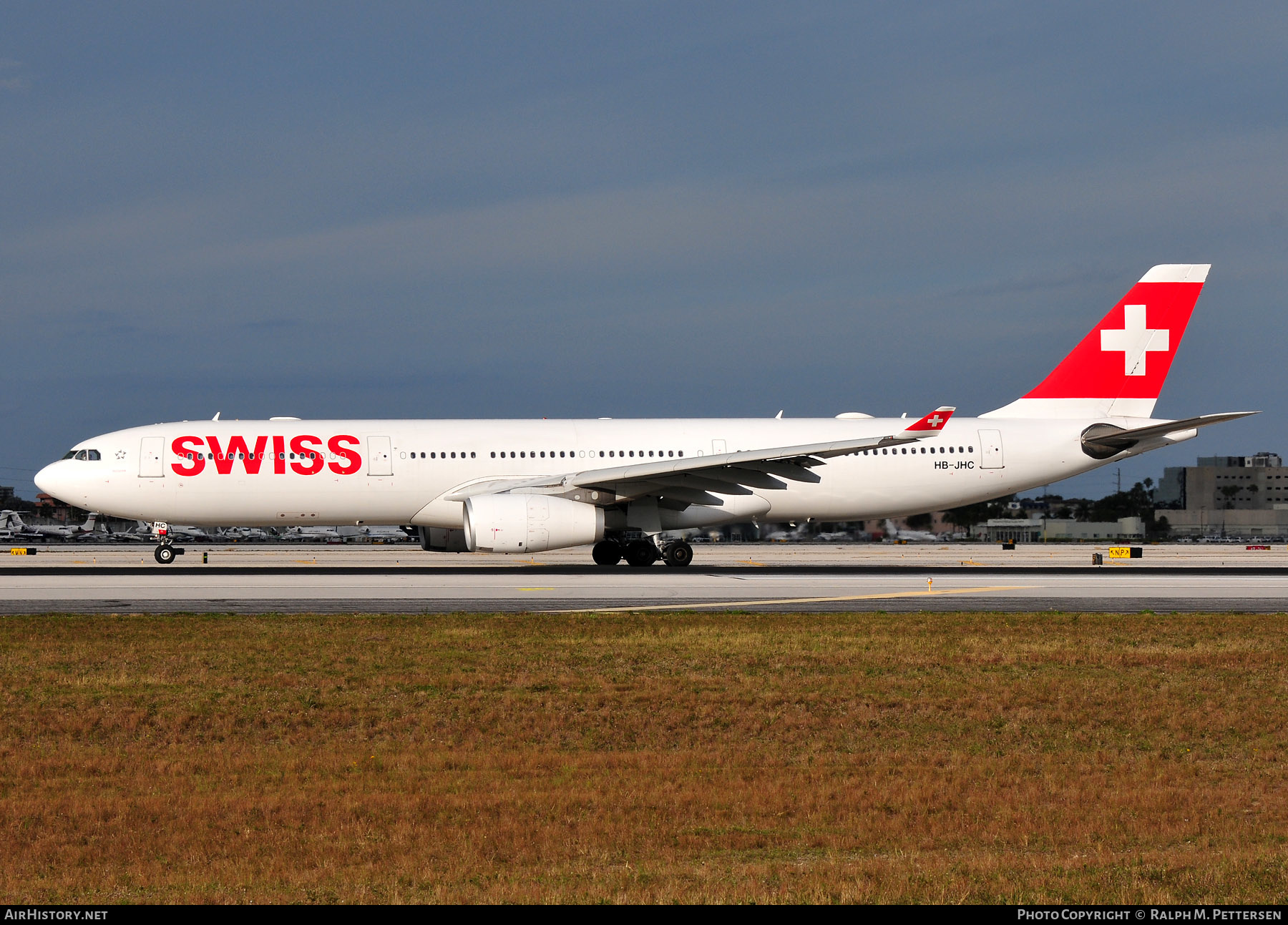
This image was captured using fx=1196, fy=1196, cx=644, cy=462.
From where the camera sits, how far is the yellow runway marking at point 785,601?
19.1 m

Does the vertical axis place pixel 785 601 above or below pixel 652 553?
below

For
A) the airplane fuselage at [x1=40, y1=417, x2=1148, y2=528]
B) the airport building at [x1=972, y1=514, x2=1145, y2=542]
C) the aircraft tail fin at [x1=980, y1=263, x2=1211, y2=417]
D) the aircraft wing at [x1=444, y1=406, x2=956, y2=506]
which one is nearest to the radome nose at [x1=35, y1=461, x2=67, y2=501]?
the airplane fuselage at [x1=40, y1=417, x2=1148, y2=528]

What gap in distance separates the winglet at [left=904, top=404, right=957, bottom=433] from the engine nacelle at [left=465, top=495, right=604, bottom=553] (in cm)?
768

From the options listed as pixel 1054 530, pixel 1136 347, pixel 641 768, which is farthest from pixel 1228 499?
pixel 641 768

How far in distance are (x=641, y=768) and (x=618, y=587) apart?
14885 mm

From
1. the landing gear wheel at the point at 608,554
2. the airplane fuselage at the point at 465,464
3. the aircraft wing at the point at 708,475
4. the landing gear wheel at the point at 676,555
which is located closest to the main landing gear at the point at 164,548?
the airplane fuselage at the point at 465,464

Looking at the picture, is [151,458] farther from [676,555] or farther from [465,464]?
[676,555]

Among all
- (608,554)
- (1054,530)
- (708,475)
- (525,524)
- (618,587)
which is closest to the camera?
(618,587)

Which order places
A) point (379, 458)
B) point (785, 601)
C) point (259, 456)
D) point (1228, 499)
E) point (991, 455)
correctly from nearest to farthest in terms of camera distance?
point (785, 601) → point (259, 456) → point (379, 458) → point (991, 455) → point (1228, 499)

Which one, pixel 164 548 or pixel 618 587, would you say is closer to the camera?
pixel 618 587

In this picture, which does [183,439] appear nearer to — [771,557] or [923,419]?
[923,419]

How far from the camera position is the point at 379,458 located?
98.8ft

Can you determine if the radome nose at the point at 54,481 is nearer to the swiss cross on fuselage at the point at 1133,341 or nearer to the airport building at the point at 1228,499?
the swiss cross on fuselage at the point at 1133,341

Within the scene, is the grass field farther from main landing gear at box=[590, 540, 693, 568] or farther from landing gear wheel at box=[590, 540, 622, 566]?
landing gear wheel at box=[590, 540, 622, 566]
